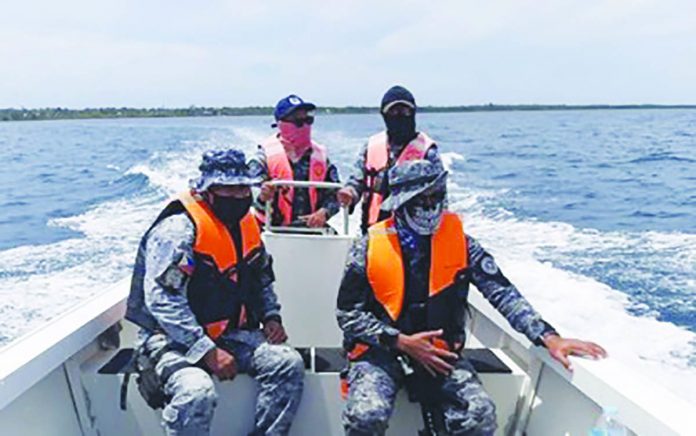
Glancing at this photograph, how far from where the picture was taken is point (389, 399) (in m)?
2.32

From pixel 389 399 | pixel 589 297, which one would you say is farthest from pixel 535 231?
pixel 389 399

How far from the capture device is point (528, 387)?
8.61ft

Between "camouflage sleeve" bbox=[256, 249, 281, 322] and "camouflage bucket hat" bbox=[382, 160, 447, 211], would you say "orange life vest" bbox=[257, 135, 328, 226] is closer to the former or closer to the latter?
"camouflage sleeve" bbox=[256, 249, 281, 322]

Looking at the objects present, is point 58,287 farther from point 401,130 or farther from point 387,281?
point 387,281

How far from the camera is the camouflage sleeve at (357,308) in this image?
2.35 meters

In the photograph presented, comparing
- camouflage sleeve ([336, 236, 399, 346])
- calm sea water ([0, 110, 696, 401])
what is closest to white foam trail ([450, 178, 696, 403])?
calm sea water ([0, 110, 696, 401])

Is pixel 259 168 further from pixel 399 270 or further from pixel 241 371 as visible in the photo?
pixel 399 270

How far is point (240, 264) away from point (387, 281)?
0.56m

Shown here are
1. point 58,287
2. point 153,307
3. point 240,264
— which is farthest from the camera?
point 58,287

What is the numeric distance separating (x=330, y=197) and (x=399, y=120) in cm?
62

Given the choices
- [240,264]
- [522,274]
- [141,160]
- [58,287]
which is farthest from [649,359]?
[141,160]

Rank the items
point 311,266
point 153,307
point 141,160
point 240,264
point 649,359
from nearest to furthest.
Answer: point 153,307 < point 240,264 < point 311,266 < point 649,359 < point 141,160

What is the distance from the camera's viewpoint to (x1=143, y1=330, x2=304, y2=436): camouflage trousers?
2.22 meters

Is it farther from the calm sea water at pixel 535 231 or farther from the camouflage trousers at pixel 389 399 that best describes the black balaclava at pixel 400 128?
the camouflage trousers at pixel 389 399
